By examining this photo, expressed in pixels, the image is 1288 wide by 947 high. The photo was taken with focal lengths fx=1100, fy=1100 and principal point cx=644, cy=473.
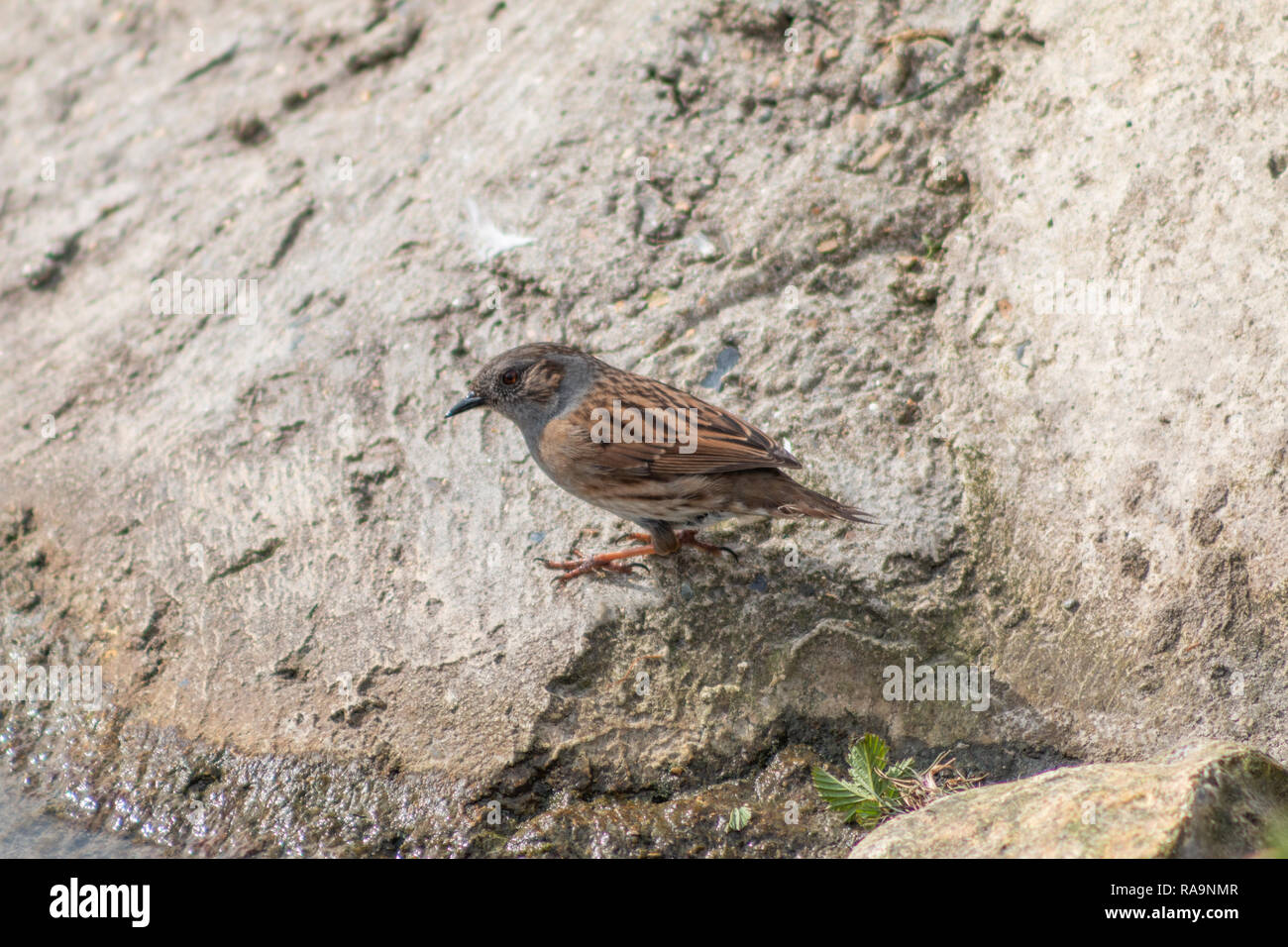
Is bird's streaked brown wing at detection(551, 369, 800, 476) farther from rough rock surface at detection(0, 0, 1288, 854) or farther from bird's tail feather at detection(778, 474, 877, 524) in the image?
rough rock surface at detection(0, 0, 1288, 854)

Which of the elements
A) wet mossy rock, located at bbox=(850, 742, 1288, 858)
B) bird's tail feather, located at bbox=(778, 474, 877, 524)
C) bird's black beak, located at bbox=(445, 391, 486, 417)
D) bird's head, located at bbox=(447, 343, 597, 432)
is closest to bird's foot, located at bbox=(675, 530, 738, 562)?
bird's tail feather, located at bbox=(778, 474, 877, 524)

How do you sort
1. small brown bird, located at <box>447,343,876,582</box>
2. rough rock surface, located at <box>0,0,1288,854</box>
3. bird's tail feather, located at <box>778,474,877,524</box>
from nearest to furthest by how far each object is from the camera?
rough rock surface, located at <box>0,0,1288,854</box> → bird's tail feather, located at <box>778,474,877,524</box> → small brown bird, located at <box>447,343,876,582</box>

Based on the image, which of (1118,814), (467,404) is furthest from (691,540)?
(1118,814)

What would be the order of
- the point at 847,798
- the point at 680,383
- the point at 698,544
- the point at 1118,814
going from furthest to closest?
1. the point at 680,383
2. the point at 698,544
3. the point at 847,798
4. the point at 1118,814

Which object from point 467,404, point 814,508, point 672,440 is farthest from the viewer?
point 467,404

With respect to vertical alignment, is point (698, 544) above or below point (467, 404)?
below

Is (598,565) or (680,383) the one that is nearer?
(598,565)

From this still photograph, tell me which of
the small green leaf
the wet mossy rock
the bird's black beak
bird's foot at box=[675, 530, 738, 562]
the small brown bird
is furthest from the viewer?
the bird's black beak

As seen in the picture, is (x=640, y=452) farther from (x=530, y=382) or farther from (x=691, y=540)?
(x=530, y=382)
